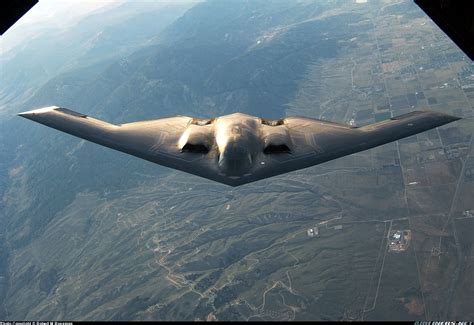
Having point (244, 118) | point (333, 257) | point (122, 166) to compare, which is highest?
point (244, 118)

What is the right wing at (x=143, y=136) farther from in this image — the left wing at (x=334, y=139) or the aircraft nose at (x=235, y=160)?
the left wing at (x=334, y=139)

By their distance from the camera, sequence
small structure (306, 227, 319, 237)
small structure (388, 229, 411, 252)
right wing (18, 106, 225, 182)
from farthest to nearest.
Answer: small structure (306, 227, 319, 237)
small structure (388, 229, 411, 252)
right wing (18, 106, 225, 182)

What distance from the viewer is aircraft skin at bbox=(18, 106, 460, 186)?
61.0 ft

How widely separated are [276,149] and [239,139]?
1842 millimetres

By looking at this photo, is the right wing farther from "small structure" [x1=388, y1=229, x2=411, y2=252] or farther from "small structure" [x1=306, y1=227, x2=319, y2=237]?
"small structure" [x1=306, y1=227, x2=319, y2=237]

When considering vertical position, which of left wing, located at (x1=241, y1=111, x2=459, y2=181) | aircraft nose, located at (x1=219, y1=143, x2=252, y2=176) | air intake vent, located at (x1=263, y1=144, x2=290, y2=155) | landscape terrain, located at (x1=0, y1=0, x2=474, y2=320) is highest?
aircraft nose, located at (x1=219, y1=143, x2=252, y2=176)

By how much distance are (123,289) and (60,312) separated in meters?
17.7

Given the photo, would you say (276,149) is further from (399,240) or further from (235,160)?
(399,240)

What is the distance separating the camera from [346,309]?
74.8 m

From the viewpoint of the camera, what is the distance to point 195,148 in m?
19.8

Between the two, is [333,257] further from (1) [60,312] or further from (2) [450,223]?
(1) [60,312]

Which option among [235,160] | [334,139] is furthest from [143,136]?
[334,139]

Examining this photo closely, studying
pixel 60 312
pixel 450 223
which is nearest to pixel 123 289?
pixel 60 312

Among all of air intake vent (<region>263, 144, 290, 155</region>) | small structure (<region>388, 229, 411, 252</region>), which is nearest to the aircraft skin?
air intake vent (<region>263, 144, 290, 155</region>)
